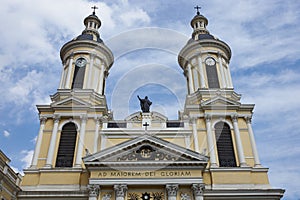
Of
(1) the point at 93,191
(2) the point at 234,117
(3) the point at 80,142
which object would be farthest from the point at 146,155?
(2) the point at 234,117

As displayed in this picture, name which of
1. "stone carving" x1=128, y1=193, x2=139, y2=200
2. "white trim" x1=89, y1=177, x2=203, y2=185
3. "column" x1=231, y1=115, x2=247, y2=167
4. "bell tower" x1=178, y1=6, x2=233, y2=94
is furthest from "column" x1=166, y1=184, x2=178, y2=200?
"bell tower" x1=178, y1=6, x2=233, y2=94

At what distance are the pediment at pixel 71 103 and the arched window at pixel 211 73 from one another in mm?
11094

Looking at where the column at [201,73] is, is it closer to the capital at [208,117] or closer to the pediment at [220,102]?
the pediment at [220,102]

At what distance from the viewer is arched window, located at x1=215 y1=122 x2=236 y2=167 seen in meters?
25.1

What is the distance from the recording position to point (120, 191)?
2136 centimetres

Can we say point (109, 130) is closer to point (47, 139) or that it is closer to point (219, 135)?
point (47, 139)

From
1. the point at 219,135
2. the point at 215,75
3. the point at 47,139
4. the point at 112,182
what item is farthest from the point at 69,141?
the point at 215,75

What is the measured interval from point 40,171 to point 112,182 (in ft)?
19.5

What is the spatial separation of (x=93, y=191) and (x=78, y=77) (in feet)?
39.7

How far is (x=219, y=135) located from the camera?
2648cm

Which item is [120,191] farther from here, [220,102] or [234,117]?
[220,102]

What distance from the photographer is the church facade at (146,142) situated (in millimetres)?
22000

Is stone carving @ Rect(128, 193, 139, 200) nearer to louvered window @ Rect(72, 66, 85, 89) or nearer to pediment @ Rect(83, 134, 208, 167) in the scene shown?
pediment @ Rect(83, 134, 208, 167)

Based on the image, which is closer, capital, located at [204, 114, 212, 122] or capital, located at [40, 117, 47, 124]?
capital, located at [204, 114, 212, 122]
